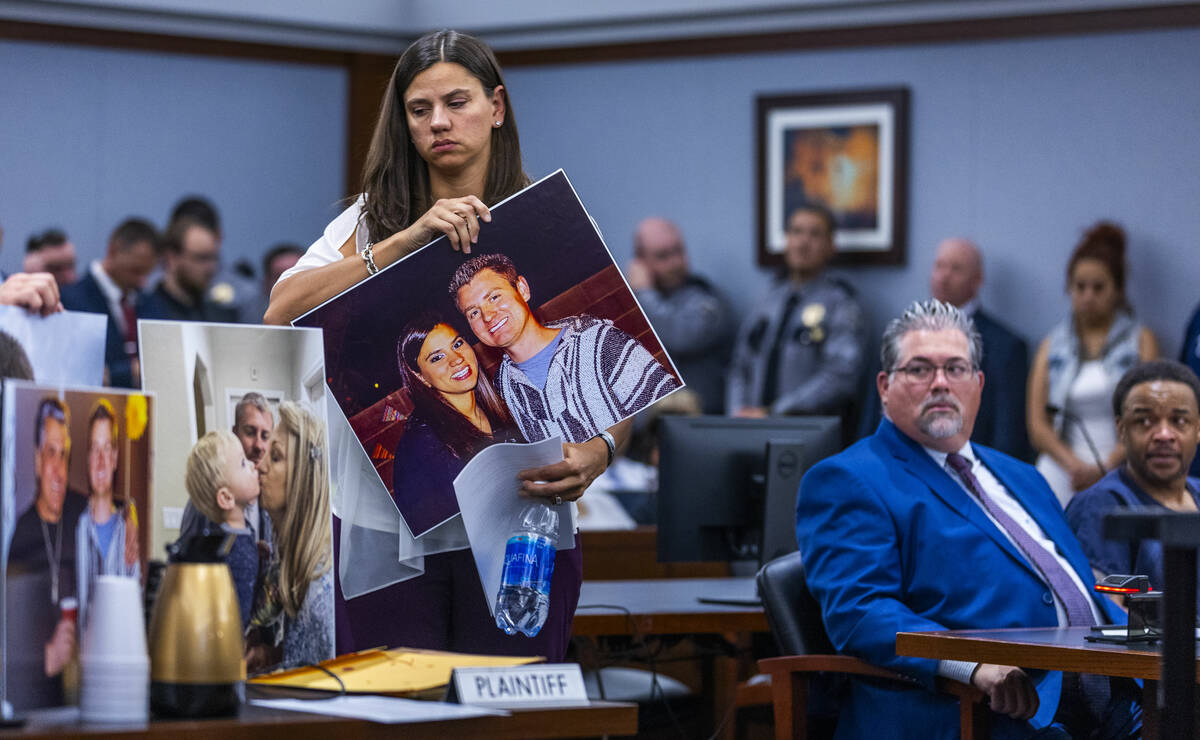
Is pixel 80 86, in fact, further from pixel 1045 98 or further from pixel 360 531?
pixel 360 531

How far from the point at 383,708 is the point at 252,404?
13.6 inches

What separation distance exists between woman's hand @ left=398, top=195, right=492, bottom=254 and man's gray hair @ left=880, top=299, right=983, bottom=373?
1.28 m

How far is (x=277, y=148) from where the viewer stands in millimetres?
7992

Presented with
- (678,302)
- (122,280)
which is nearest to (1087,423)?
(678,302)

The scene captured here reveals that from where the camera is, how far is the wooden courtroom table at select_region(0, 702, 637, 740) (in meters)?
1.27

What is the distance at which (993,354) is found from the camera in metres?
6.36

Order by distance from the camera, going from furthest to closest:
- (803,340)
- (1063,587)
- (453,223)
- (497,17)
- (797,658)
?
1. (497,17)
2. (803,340)
3. (1063,587)
4. (797,658)
5. (453,223)

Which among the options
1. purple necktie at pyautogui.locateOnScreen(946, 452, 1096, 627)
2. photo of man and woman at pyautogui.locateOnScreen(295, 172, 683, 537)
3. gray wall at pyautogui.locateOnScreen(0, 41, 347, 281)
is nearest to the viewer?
photo of man and woman at pyautogui.locateOnScreen(295, 172, 683, 537)

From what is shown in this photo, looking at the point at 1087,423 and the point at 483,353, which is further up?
the point at 483,353

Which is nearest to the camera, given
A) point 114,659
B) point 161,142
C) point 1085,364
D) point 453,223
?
point 114,659

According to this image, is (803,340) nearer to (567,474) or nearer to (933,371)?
(933,371)

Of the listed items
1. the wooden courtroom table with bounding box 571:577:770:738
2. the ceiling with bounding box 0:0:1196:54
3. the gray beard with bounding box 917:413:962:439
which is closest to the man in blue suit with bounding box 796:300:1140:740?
the gray beard with bounding box 917:413:962:439

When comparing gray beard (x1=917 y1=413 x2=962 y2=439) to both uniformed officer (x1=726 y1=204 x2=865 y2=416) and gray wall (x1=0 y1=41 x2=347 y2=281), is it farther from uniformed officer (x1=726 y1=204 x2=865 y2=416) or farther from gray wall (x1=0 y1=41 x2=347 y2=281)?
gray wall (x1=0 y1=41 x2=347 y2=281)

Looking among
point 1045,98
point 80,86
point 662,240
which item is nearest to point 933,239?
point 1045,98
